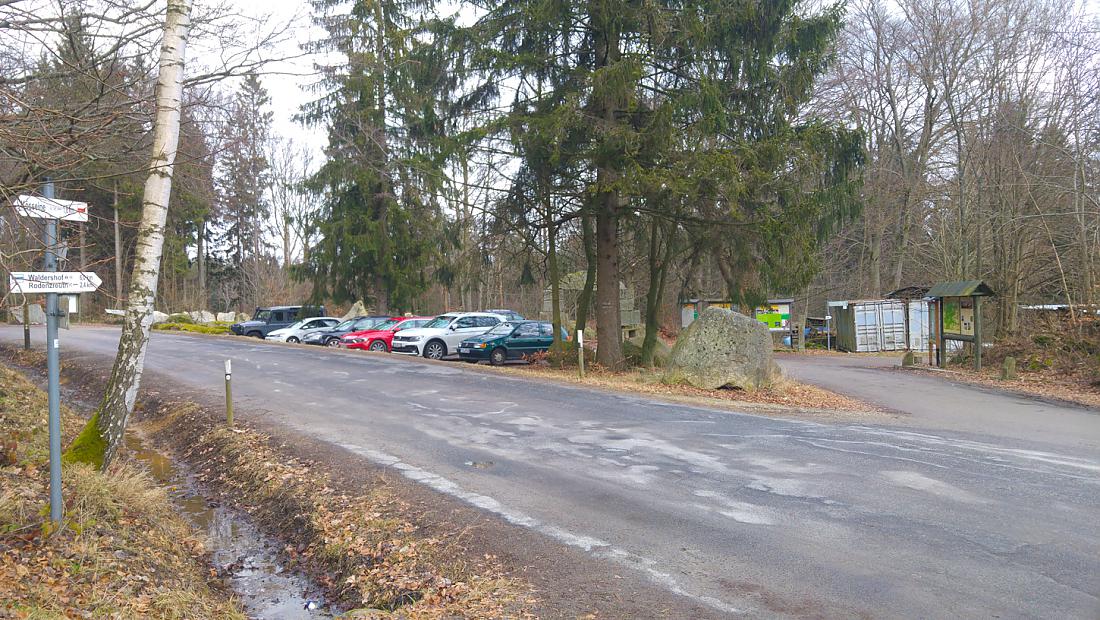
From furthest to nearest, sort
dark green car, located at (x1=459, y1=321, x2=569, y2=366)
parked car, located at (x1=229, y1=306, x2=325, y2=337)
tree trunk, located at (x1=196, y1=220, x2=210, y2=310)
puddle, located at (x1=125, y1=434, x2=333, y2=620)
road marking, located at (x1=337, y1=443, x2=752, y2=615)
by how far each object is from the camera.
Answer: tree trunk, located at (x1=196, y1=220, x2=210, y2=310) → parked car, located at (x1=229, y1=306, x2=325, y2=337) → dark green car, located at (x1=459, y1=321, x2=569, y2=366) → puddle, located at (x1=125, y1=434, x2=333, y2=620) → road marking, located at (x1=337, y1=443, x2=752, y2=615)

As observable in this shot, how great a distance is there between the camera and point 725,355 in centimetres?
1677

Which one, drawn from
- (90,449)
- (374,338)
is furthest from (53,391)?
(374,338)

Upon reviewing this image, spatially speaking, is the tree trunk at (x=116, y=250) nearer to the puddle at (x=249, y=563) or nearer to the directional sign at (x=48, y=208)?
the directional sign at (x=48, y=208)

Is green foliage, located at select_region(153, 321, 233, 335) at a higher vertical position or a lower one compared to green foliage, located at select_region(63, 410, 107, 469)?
higher

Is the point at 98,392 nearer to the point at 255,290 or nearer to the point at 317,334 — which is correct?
the point at 317,334

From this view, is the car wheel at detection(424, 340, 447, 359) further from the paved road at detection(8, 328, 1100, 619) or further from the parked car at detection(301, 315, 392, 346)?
the paved road at detection(8, 328, 1100, 619)

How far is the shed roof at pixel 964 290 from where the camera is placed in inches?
795

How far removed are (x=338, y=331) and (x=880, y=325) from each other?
23627 mm

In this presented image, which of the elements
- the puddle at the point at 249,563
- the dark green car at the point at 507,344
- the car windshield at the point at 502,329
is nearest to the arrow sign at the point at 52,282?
the puddle at the point at 249,563

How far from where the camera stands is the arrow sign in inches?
221

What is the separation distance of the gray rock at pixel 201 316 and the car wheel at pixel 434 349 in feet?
85.3

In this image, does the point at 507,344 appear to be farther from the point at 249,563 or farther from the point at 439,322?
the point at 249,563

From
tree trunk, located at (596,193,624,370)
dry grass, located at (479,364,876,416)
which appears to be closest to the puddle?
dry grass, located at (479,364,876,416)

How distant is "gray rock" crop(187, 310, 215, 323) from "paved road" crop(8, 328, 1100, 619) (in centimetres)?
3573
